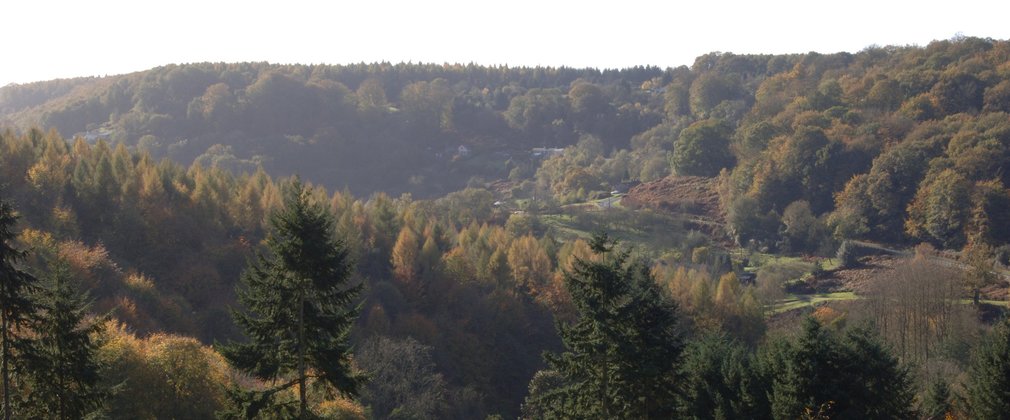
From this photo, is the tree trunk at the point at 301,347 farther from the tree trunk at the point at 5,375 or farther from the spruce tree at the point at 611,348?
the spruce tree at the point at 611,348

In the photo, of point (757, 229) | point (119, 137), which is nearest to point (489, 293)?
point (757, 229)

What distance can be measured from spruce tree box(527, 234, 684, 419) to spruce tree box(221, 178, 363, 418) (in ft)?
24.7

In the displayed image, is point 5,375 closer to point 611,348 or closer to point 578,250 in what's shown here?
point 611,348

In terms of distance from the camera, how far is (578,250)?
85812 mm

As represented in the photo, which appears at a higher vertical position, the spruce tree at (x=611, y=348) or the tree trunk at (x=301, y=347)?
the tree trunk at (x=301, y=347)

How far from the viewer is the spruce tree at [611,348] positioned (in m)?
25.4

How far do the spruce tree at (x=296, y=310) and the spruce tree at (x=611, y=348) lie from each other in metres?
7.52

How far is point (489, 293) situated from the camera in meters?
81.6

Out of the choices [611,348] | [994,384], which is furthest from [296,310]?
[994,384]

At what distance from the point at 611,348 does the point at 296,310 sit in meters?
9.11

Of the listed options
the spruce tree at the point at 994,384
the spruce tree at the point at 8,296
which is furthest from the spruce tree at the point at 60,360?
the spruce tree at the point at 994,384

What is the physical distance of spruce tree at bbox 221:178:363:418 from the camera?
19.9 m

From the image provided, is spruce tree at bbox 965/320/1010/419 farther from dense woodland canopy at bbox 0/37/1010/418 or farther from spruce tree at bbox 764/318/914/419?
spruce tree at bbox 764/318/914/419

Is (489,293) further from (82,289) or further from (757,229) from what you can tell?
(757,229)
